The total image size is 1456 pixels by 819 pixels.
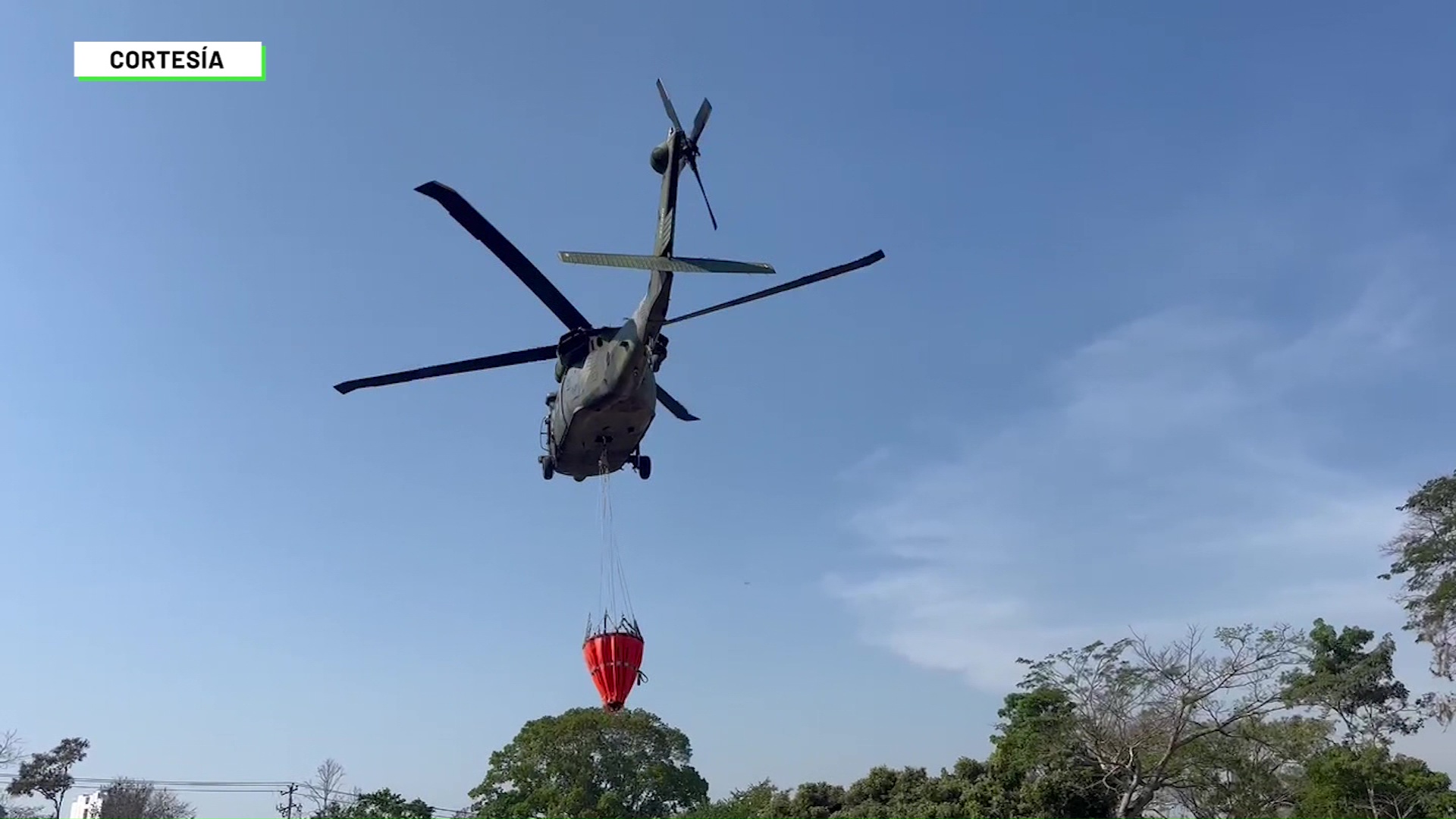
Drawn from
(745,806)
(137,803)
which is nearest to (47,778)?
(137,803)

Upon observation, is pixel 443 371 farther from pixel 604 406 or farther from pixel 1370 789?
pixel 1370 789

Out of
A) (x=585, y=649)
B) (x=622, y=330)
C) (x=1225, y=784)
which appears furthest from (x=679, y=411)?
(x=1225, y=784)

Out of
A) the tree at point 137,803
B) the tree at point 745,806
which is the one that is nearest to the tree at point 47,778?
the tree at point 137,803

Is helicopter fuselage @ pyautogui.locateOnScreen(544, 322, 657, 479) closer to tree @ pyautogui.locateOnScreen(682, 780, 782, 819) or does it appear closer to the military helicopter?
the military helicopter

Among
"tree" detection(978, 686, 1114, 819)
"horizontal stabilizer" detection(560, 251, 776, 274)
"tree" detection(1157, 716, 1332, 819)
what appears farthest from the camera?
"tree" detection(1157, 716, 1332, 819)

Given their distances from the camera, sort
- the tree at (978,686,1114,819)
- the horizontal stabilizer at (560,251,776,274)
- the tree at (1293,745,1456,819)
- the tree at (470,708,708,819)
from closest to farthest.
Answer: the horizontal stabilizer at (560,251,776,274), the tree at (978,686,1114,819), the tree at (1293,745,1456,819), the tree at (470,708,708,819)

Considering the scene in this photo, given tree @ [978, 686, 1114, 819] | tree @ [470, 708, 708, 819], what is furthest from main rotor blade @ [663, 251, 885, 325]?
tree @ [470, 708, 708, 819]
